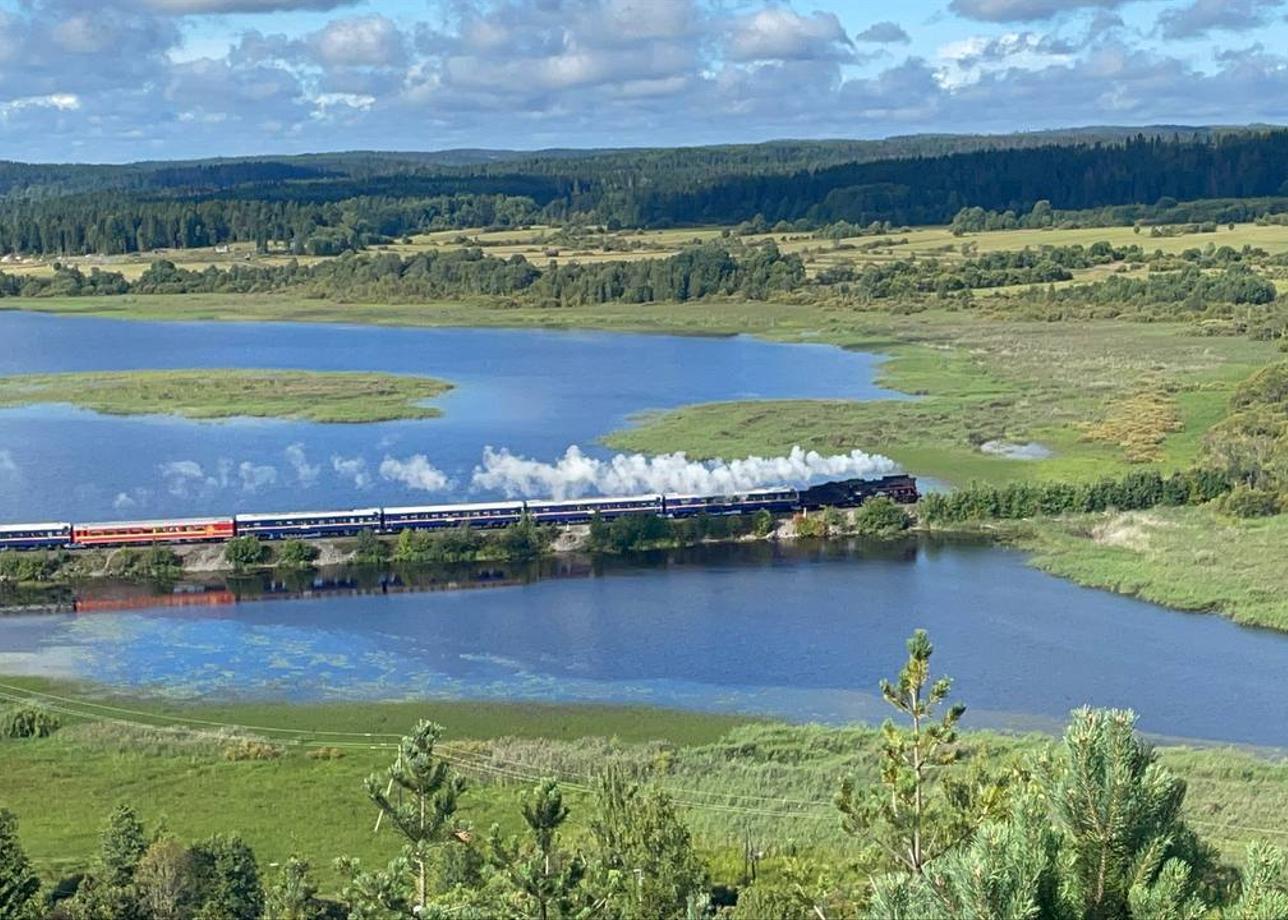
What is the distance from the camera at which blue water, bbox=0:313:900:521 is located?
48.0 meters

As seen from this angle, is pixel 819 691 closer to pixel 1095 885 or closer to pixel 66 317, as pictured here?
pixel 1095 885

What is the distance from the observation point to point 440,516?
4234cm

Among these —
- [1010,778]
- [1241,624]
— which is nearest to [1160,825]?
[1010,778]

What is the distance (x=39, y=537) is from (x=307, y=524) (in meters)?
6.05

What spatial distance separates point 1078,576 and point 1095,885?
31.5 metres

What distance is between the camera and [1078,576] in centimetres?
3847

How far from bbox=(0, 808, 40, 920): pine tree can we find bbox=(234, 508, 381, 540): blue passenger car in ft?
74.4

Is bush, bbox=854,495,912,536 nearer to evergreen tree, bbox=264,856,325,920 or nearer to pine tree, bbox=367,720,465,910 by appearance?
evergreen tree, bbox=264,856,325,920

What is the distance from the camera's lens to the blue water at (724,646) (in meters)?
30.3

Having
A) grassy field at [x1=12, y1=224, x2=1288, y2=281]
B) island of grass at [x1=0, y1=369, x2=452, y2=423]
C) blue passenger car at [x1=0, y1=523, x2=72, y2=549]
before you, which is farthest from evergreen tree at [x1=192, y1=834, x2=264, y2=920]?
grassy field at [x1=12, y1=224, x2=1288, y2=281]

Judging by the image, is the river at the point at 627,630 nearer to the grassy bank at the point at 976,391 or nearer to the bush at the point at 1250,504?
the bush at the point at 1250,504

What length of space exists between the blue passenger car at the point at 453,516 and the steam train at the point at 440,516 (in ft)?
0.07

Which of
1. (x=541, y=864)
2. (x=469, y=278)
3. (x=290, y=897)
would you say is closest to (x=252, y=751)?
(x=290, y=897)

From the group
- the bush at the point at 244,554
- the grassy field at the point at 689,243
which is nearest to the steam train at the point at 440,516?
the bush at the point at 244,554
